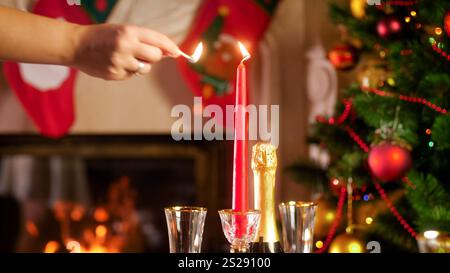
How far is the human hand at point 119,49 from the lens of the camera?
689 millimetres

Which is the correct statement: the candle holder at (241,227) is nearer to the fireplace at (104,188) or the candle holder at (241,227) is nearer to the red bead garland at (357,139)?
the red bead garland at (357,139)

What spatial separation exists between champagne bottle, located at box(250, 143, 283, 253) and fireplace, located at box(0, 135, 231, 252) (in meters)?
1.86

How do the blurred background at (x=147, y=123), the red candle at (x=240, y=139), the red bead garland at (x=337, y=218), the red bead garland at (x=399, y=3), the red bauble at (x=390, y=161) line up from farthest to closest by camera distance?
1. the blurred background at (x=147, y=123)
2. the red bead garland at (x=337, y=218)
3. the red bead garland at (x=399, y=3)
4. the red bauble at (x=390, y=161)
5. the red candle at (x=240, y=139)

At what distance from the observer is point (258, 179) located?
1.90ft

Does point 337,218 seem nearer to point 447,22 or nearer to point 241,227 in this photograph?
point 447,22

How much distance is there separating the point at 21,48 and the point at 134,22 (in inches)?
57.6

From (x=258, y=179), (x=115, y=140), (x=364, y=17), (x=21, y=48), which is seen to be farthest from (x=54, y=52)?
(x=115, y=140)

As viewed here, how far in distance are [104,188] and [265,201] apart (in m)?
1.98

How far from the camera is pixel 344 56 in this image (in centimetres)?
188

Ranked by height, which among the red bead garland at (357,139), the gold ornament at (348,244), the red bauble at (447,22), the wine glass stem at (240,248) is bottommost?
the wine glass stem at (240,248)

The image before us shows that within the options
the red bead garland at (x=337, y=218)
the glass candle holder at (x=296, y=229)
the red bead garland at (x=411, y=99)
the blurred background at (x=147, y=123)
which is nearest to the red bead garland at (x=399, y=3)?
the red bead garland at (x=411, y=99)

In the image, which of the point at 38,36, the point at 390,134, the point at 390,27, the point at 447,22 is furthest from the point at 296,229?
the point at 390,27

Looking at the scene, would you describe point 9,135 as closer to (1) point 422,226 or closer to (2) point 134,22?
(2) point 134,22

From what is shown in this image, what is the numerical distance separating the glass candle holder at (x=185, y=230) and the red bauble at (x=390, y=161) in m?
0.88
